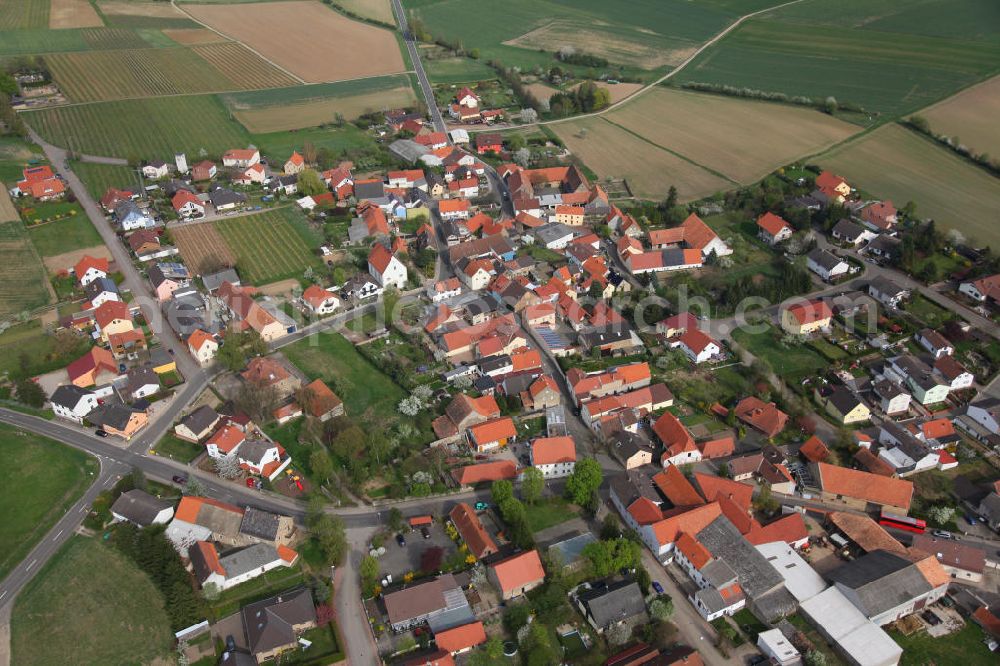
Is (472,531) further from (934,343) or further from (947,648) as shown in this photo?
(934,343)

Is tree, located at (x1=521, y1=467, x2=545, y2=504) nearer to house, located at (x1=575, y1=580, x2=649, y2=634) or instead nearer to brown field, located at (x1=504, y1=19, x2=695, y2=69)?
house, located at (x1=575, y1=580, x2=649, y2=634)

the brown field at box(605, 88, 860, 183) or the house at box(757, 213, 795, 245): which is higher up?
the brown field at box(605, 88, 860, 183)

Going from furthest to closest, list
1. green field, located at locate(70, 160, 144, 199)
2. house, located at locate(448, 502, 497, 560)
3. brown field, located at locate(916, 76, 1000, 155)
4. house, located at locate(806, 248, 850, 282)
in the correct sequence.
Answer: brown field, located at locate(916, 76, 1000, 155)
green field, located at locate(70, 160, 144, 199)
house, located at locate(806, 248, 850, 282)
house, located at locate(448, 502, 497, 560)

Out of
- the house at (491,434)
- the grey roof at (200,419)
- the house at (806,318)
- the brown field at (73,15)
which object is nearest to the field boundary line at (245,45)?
the brown field at (73,15)

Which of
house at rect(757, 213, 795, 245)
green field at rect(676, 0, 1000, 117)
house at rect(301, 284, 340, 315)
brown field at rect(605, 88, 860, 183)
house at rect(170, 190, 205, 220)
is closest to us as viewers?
house at rect(301, 284, 340, 315)

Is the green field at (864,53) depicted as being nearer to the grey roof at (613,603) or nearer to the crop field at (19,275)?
the grey roof at (613,603)

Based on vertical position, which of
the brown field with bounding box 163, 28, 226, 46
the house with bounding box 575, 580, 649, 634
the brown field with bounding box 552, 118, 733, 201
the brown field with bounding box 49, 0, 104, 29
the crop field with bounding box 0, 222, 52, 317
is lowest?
the crop field with bounding box 0, 222, 52, 317

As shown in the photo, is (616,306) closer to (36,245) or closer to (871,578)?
(871,578)

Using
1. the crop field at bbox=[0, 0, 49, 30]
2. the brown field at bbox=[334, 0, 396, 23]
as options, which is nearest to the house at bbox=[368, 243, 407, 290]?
the brown field at bbox=[334, 0, 396, 23]
